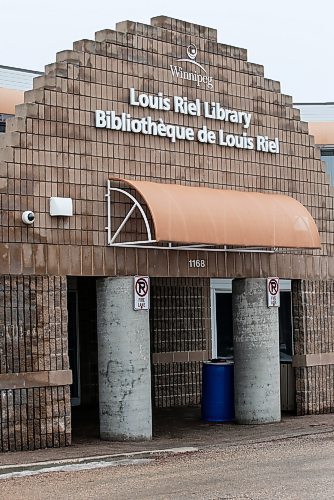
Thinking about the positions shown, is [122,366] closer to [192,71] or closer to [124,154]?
[124,154]

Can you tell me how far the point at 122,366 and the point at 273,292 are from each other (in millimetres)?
4058

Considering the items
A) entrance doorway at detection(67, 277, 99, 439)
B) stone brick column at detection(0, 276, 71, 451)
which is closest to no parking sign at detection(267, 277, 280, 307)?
entrance doorway at detection(67, 277, 99, 439)

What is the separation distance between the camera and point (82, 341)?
23953 millimetres

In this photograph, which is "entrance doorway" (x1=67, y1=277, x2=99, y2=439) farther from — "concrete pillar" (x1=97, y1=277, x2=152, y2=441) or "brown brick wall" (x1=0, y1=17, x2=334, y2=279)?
"concrete pillar" (x1=97, y1=277, x2=152, y2=441)

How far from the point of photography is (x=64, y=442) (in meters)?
16.9

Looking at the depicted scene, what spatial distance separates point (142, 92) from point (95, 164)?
1.69 meters

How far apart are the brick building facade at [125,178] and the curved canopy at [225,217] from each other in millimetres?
472

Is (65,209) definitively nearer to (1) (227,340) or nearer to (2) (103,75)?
(2) (103,75)

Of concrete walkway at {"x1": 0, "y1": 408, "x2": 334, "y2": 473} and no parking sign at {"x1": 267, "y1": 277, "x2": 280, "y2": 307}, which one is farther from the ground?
no parking sign at {"x1": 267, "y1": 277, "x2": 280, "y2": 307}

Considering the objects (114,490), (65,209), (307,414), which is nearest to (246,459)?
(114,490)

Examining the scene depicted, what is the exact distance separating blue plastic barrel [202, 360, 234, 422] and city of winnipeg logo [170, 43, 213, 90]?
5.30 m

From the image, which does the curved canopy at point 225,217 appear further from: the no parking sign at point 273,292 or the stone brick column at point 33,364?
the stone brick column at point 33,364

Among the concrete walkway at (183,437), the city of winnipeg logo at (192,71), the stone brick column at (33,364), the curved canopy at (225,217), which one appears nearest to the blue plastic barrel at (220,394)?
the concrete walkway at (183,437)

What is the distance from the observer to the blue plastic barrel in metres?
20.9
